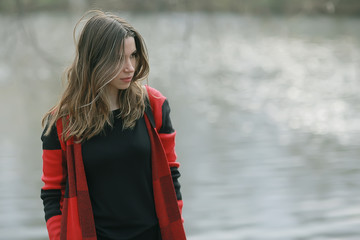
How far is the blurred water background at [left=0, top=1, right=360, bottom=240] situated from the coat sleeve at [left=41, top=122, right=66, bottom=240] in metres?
1.07

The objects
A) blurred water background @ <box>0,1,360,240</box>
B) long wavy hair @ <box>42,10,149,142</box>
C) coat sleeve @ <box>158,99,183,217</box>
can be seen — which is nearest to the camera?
long wavy hair @ <box>42,10,149,142</box>

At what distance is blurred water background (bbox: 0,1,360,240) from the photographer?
431cm

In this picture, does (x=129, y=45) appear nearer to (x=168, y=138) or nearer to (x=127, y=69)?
(x=127, y=69)

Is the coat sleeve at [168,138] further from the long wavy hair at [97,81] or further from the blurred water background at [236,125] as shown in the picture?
the blurred water background at [236,125]

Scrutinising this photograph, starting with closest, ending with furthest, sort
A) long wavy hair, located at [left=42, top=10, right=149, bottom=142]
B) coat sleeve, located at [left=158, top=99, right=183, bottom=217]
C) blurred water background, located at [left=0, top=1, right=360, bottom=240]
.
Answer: long wavy hair, located at [left=42, top=10, right=149, bottom=142], coat sleeve, located at [left=158, top=99, right=183, bottom=217], blurred water background, located at [left=0, top=1, right=360, bottom=240]

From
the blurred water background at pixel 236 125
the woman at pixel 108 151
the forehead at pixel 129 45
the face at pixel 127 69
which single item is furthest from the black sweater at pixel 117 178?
the blurred water background at pixel 236 125

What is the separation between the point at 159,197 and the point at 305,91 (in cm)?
848

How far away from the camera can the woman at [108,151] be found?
5.48 feet

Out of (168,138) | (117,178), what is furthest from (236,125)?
(117,178)

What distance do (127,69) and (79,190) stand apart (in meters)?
0.40

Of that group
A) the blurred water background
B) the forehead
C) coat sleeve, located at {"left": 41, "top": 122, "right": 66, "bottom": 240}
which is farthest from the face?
the blurred water background

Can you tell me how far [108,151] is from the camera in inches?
66.2

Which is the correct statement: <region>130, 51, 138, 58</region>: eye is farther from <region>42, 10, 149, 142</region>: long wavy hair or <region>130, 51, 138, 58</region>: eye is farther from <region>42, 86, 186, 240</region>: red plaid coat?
<region>42, 86, 186, 240</region>: red plaid coat

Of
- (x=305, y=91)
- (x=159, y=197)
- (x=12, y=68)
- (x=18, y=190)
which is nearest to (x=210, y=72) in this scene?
(x=305, y=91)
